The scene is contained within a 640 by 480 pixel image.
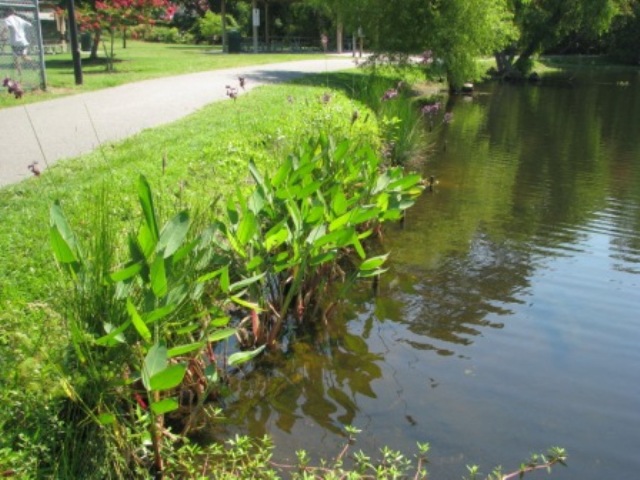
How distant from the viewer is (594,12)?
126 feet

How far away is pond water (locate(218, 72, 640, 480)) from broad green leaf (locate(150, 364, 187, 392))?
1.20 meters

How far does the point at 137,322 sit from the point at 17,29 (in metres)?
13.5

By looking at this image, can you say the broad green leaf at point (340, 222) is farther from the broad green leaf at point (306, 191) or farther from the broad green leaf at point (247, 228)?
the broad green leaf at point (247, 228)

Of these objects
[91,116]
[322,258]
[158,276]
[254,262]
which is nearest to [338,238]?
[322,258]

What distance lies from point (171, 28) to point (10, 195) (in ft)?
169

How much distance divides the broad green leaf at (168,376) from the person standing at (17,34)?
13105mm

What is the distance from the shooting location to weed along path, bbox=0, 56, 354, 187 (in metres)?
8.77

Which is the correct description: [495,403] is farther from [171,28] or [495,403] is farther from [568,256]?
[171,28]

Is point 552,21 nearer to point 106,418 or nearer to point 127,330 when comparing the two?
point 127,330

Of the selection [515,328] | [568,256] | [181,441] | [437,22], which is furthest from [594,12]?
[181,441]

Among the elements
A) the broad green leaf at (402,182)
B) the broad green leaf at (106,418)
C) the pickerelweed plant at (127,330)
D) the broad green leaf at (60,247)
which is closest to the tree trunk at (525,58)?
the broad green leaf at (402,182)

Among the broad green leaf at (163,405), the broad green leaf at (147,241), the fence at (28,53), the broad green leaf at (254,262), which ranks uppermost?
the fence at (28,53)

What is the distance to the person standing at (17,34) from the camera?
14046 mm

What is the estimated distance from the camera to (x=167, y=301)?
3352mm
